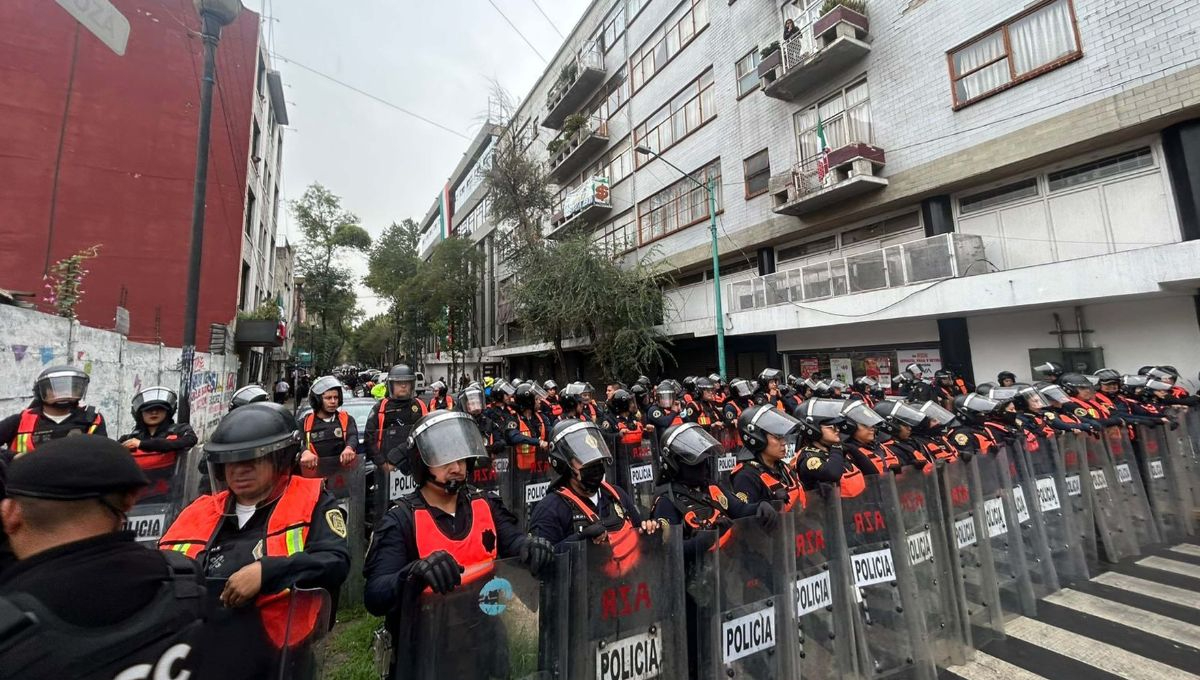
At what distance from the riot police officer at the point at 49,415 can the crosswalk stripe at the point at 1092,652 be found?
7831 mm

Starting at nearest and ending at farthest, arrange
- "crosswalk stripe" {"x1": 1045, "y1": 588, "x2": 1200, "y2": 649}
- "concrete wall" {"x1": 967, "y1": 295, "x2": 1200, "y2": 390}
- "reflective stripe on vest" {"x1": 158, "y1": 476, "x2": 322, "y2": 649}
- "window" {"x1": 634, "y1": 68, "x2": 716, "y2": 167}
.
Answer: "reflective stripe on vest" {"x1": 158, "y1": 476, "x2": 322, "y2": 649}
"crosswalk stripe" {"x1": 1045, "y1": 588, "x2": 1200, "y2": 649}
"concrete wall" {"x1": 967, "y1": 295, "x2": 1200, "y2": 390}
"window" {"x1": 634, "y1": 68, "x2": 716, "y2": 167}

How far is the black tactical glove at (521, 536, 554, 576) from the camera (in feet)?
7.04

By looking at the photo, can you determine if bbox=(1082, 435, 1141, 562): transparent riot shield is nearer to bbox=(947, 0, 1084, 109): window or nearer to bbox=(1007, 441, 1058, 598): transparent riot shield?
bbox=(1007, 441, 1058, 598): transparent riot shield

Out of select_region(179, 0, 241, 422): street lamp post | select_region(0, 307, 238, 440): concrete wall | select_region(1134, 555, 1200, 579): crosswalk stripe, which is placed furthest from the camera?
select_region(179, 0, 241, 422): street lamp post

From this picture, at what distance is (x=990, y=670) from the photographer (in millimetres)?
3484

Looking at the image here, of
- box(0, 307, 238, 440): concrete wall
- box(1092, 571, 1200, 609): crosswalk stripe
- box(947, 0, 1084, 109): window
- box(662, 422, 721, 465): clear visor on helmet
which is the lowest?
box(1092, 571, 1200, 609): crosswalk stripe

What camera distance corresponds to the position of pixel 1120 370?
9602 mm

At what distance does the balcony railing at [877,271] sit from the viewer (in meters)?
11.0

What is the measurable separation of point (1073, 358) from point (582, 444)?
40.7 ft

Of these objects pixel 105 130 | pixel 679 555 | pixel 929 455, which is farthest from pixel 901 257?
pixel 105 130

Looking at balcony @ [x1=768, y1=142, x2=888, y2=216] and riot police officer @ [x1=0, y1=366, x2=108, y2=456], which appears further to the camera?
balcony @ [x1=768, y1=142, x2=888, y2=216]

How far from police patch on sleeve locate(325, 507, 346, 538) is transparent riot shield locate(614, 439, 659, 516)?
18.5 feet

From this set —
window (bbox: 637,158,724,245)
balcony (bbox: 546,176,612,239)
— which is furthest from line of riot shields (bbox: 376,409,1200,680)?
balcony (bbox: 546,176,612,239)

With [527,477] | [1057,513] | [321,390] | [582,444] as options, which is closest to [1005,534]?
[1057,513]
